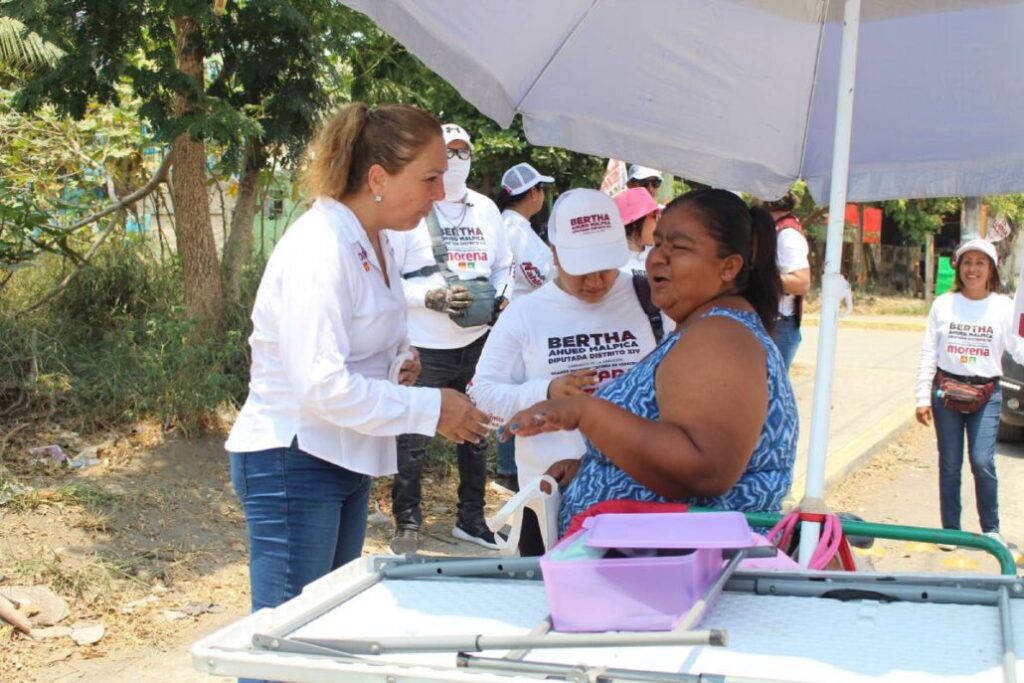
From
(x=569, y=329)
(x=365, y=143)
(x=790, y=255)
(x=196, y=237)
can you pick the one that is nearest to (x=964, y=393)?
(x=790, y=255)

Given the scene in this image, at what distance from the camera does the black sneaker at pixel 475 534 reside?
6.17 meters

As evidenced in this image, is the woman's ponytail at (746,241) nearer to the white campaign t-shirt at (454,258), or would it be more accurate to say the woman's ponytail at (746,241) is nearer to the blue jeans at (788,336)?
the white campaign t-shirt at (454,258)

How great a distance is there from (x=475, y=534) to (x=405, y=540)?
0.45 metres

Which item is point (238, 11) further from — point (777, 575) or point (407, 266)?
point (777, 575)

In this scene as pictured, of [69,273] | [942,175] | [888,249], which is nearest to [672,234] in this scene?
[942,175]

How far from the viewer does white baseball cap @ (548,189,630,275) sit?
3941mm

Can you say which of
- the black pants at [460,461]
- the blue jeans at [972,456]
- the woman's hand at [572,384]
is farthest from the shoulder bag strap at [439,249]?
the blue jeans at [972,456]

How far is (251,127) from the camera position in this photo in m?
6.00

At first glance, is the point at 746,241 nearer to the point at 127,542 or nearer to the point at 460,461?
the point at 460,461

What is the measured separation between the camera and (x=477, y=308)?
19.2ft

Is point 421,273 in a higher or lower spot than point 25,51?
lower

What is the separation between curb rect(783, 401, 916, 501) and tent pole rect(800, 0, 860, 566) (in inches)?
170

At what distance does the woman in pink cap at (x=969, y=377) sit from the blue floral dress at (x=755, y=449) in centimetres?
370

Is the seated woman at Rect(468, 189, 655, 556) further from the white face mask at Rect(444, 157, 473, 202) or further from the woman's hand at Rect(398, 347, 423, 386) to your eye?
the white face mask at Rect(444, 157, 473, 202)
